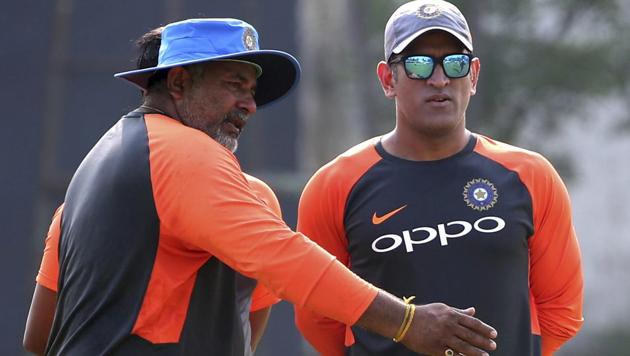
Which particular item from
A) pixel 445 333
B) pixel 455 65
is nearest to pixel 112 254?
pixel 445 333

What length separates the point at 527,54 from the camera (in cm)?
1877

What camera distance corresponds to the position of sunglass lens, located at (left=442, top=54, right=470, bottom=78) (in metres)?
4.53

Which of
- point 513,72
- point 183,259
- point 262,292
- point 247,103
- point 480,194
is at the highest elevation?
point 247,103

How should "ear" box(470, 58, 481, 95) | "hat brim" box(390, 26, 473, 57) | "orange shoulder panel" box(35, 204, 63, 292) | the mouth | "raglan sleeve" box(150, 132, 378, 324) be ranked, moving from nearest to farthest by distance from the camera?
"raglan sleeve" box(150, 132, 378, 324) → the mouth → "orange shoulder panel" box(35, 204, 63, 292) → "hat brim" box(390, 26, 473, 57) → "ear" box(470, 58, 481, 95)

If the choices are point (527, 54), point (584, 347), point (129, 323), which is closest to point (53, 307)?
point (129, 323)

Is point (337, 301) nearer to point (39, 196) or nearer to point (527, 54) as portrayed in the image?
point (39, 196)

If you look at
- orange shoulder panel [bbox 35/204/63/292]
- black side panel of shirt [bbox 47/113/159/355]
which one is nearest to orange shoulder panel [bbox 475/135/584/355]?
black side panel of shirt [bbox 47/113/159/355]

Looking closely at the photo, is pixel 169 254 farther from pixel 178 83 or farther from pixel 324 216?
pixel 324 216

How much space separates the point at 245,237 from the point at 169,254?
1.00ft

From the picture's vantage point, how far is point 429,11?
4562 mm

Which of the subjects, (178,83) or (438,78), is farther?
(438,78)

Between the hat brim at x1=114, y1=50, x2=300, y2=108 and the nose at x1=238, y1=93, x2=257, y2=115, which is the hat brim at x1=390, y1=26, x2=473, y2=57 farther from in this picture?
the nose at x1=238, y1=93, x2=257, y2=115

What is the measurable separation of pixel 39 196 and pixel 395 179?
6438 millimetres

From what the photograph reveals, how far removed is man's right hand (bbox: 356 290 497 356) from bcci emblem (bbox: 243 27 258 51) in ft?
3.27
